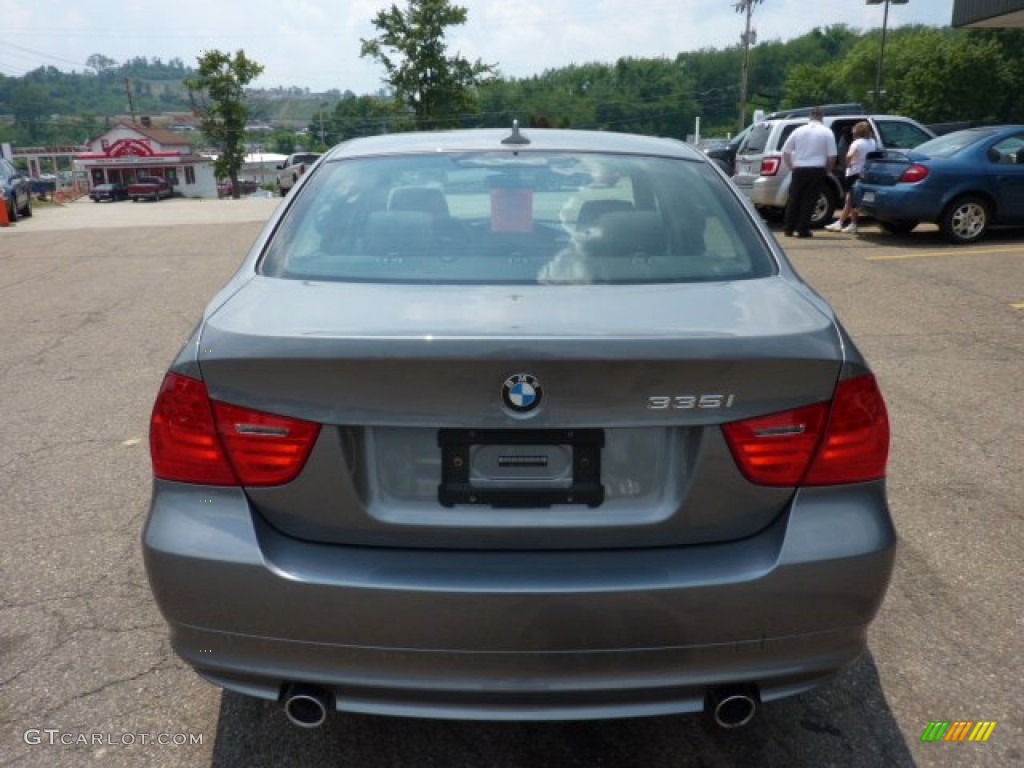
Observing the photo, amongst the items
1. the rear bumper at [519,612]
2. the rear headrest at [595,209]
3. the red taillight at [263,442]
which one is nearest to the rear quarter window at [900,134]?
the rear headrest at [595,209]

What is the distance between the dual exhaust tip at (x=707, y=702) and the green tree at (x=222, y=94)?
58.9m

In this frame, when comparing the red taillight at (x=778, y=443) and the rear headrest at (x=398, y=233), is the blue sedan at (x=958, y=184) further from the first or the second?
the red taillight at (x=778, y=443)

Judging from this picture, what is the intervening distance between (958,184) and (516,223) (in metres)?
11.0

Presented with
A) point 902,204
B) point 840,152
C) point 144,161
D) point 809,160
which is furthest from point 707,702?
→ point 144,161

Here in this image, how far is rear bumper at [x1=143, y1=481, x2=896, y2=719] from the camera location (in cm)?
197

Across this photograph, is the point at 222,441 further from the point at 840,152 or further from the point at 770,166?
the point at 840,152

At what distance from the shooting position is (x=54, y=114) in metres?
158

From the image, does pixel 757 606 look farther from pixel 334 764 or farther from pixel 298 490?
pixel 334 764

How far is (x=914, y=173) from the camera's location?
38.4 feet

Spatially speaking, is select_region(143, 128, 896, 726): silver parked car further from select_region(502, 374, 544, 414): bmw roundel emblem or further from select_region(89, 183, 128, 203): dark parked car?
select_region(89, 183, 128, 203): dark parked car

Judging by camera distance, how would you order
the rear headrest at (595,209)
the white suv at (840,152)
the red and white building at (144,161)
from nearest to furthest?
1. the rear headrest at (595,209)
2. the white suv at (840,152)
3. the red and white building at (144,161)

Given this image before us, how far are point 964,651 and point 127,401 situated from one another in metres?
5.01

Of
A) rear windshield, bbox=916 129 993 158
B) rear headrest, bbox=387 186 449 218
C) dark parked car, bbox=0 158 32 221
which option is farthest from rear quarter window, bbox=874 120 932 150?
dark parked car, bbox=0 158 32 221

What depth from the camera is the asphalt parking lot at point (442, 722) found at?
8.29 ft
